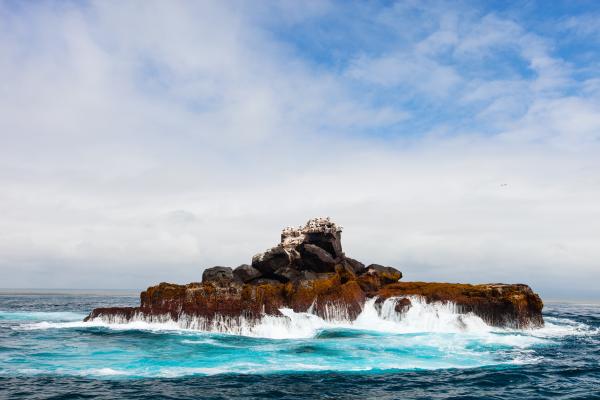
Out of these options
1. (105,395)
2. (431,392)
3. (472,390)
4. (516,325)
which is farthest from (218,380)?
(516,325)

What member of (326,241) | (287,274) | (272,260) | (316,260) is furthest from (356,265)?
(272,260)

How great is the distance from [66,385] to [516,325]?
40502 millimetres

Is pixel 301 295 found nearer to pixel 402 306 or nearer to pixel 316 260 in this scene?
pixel 316 260

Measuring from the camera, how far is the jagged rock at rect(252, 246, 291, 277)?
55594 mm

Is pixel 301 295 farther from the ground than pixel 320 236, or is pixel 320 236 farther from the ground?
pixel 320 236

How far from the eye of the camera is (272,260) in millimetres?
55594

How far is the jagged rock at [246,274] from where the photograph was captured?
55.6 metres

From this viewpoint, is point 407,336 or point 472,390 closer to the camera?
point 472,390

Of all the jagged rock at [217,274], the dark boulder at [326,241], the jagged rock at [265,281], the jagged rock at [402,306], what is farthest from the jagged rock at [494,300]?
the jagged rock at [217,274]

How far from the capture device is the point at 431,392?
77.3 ft

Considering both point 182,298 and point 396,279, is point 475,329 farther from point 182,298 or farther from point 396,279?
point 182,298

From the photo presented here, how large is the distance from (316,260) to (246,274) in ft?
25.8

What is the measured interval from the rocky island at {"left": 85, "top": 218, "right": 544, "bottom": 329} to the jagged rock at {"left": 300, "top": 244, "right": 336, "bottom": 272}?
4.4 inches

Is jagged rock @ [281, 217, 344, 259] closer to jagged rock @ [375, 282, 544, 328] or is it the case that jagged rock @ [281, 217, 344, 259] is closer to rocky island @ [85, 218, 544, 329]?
rocky island @ [85, 218, 544, 329]
